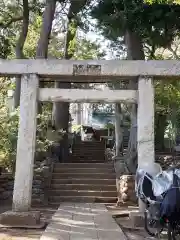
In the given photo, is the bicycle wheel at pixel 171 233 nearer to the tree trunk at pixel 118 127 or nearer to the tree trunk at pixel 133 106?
the tree trunk at pixel 133 106

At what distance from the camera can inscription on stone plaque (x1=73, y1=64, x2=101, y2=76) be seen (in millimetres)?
7934

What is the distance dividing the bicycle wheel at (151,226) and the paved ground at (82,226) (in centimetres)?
46

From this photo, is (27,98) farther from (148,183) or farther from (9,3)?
(9,3)

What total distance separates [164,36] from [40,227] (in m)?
6.66

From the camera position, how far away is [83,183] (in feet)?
42.5

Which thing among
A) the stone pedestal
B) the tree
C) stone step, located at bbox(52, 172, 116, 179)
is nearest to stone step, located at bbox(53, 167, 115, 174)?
stone step, located at bbox(52, 172, 116, 179)

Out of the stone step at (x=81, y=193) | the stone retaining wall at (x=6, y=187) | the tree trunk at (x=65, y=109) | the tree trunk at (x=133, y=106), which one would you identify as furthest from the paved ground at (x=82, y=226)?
the tree trunk at (x=65, y=109)

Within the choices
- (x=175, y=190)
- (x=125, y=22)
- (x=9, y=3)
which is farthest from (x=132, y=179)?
(x=9, y=3)

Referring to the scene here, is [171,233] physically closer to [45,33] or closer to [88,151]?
[45,33]

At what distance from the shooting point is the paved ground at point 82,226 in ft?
21.0

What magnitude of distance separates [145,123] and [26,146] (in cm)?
255

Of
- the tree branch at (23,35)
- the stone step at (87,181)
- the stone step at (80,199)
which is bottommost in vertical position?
the stone step at (80,199)

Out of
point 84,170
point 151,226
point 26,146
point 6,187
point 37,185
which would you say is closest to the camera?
point 151,226

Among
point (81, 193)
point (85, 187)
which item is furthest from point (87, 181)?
point (81, 193)
